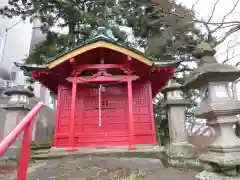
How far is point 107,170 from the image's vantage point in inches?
204

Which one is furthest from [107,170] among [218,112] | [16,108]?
[16,108]

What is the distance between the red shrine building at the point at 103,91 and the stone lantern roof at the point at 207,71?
11.3 feet

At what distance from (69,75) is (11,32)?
1313 centimetres

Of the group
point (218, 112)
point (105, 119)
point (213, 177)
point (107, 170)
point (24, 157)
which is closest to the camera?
point (24, 157)

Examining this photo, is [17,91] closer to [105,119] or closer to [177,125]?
[105,119]

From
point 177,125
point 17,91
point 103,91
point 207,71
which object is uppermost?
point 103,91

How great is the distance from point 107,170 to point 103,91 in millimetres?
4156

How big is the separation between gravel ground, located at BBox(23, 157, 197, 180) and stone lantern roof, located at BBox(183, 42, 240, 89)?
2446mm

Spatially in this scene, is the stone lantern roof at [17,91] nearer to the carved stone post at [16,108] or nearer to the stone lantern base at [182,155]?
the carved stone post at [16,108]

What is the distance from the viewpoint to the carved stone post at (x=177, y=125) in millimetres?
6355

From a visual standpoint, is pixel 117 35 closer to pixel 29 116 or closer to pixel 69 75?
pixel 69 75

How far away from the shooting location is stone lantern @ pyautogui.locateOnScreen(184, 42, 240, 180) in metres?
3.32

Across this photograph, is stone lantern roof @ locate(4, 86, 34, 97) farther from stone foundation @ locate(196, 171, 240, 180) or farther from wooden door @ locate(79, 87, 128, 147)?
stone foundation @ locate(196, 171, 240, 180)

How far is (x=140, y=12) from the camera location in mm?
14328
